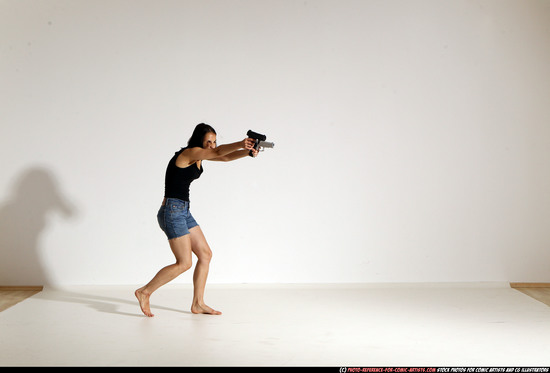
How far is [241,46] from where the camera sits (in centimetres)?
511

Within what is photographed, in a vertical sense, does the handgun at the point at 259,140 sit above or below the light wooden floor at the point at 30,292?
above

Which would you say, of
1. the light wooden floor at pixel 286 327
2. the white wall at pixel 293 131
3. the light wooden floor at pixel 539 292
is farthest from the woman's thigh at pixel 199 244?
the light wooden floor at pixel 539 292

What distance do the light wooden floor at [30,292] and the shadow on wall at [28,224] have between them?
7 cm

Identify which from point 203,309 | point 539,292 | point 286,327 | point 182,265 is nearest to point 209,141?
point 182,265

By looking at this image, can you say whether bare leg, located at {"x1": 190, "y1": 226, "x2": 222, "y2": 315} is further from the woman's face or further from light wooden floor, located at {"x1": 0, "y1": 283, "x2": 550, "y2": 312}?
light wooden floor, located at {"x1": 0, "y1": 283, "x2": 550, "y2": 312}

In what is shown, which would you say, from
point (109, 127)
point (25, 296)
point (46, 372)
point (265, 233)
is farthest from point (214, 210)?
point (46, 372)

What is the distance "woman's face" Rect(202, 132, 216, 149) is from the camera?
3.94 meters

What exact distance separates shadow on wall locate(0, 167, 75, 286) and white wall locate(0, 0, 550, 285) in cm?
4

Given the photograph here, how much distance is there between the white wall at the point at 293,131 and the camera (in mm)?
5094

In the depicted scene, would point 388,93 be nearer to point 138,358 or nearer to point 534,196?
point 534,196

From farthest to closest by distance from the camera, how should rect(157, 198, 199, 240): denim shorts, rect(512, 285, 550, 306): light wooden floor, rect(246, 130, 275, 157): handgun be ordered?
rect(512, 285, 550, 306): light wooden floor < rect(157, 198, 199, 240): denim shorts < rect(246, 130, 275, 157): handgun

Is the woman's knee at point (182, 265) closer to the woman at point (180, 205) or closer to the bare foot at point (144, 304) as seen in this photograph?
the woman at point (180, 205)

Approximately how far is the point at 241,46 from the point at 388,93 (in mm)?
1275

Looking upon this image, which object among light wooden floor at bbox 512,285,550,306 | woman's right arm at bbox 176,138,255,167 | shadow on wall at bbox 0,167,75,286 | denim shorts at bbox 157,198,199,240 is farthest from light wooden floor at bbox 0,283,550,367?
woman's right arm at bbox 176,138,255,167
